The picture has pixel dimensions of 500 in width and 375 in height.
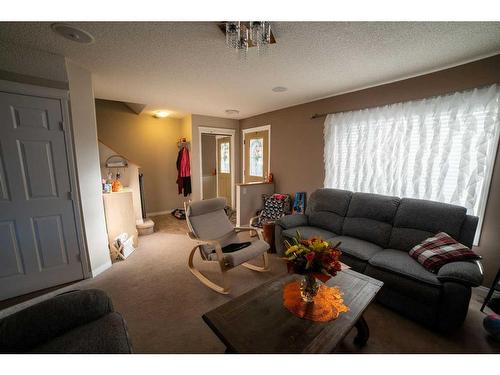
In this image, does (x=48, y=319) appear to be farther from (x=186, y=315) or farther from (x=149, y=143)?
(x=149, y=143)

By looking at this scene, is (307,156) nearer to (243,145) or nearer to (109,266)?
(243,145)

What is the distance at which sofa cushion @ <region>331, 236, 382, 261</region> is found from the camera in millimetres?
2092

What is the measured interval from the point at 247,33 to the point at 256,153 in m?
3.23

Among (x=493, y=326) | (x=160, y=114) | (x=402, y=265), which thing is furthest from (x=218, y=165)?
(x=493, y=326)

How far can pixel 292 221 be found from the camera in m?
2.94

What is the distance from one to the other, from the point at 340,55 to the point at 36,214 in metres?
3.48

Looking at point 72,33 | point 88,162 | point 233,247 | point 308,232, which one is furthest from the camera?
point 308,232

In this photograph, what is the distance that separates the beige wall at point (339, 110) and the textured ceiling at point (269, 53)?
14cm

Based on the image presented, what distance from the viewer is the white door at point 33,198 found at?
1876 mm

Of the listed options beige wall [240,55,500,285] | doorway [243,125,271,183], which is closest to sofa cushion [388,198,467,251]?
beige wall [240,55,500,285]

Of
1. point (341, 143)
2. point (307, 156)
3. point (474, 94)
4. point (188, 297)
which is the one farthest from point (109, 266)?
point (474, 94)

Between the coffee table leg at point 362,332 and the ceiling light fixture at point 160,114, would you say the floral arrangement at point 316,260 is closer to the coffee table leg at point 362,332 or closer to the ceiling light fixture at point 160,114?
the coffee table leg at point 362,332

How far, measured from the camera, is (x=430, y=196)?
A: 92.9 inches

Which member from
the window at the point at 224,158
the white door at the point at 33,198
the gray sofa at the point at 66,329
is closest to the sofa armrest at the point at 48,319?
the gray sofa at the point at 66,329
